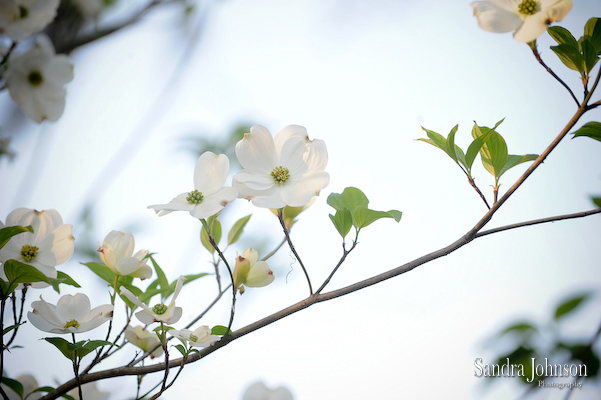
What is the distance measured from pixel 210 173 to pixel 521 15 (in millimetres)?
428

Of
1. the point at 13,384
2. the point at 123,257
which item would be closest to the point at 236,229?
the point at 123,257

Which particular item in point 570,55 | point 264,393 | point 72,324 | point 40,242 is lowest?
point 264,393

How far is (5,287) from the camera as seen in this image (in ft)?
1.60

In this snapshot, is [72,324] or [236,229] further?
[236,229]

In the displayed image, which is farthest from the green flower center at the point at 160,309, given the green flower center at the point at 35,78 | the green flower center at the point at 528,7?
the green flower center at the point at 528,7

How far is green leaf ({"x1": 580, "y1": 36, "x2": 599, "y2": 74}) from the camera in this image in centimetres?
49

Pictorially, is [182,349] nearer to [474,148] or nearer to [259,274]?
[259,274]

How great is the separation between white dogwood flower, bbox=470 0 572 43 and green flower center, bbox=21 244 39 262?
0.64 m

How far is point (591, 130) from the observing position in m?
0.51

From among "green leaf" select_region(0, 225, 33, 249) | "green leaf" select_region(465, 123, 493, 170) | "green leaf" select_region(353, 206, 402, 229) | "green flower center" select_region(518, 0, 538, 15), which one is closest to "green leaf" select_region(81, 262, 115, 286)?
"green leaf" select_region(0, 225, 33, 249)

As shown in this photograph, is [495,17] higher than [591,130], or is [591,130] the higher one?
[495,17]

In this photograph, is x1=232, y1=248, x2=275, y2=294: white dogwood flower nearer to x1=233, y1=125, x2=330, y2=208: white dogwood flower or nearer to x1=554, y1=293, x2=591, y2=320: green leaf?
x1=233, y1=125, x2=330, y2=208: white dogwood flower

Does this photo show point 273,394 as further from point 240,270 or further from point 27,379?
point 27,379

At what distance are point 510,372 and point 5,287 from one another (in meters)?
0.55
